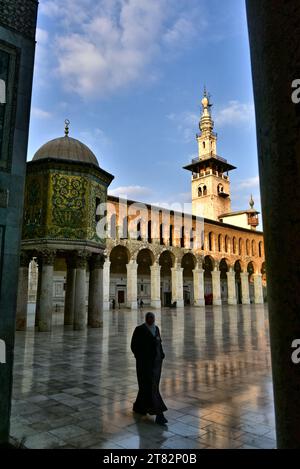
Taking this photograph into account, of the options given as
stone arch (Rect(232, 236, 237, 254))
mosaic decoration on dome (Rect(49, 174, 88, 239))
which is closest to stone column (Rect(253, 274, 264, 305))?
stone arch (Rect(232, 236, 237, 254))

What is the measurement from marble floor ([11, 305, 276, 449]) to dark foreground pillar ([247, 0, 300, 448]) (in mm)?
2763

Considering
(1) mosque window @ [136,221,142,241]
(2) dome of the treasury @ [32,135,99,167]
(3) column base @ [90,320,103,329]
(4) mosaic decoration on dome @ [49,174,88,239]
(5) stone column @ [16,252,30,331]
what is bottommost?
(3) column base @ [90,320,103,329]

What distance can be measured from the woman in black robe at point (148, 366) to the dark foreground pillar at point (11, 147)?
1.64 metres

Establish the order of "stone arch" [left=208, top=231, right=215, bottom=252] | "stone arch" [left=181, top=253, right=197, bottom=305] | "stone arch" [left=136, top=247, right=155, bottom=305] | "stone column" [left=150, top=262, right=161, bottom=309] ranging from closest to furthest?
"stone column" [left=150, top=262, right=161, bottom=309]
"stone arch" [left=136, top=247, right=155, bottom=305]
"stone arch" [left=208, top=231, right=215, bottom=252]
"stone arch" [left=181, top=253, right=197, bottom=305]

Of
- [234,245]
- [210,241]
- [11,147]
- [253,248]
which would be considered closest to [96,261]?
[11,147]

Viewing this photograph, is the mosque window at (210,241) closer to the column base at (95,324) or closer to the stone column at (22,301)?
the column base at (95,324)

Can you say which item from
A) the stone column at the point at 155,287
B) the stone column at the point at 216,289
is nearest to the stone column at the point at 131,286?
the stone column at the point at 155,287

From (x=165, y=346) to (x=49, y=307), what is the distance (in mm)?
5660

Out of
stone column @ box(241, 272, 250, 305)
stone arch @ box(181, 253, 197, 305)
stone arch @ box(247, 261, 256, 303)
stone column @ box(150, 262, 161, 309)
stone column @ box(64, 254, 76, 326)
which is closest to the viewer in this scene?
stone column @ box(64, 254, 76, 326)

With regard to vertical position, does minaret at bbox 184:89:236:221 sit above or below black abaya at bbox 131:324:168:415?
above

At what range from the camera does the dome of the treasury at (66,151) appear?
1472cm

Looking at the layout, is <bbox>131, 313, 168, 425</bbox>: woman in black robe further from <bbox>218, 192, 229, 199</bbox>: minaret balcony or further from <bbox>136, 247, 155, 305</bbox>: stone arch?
<bbox>218, 192, 229, 199</bbox>: minaret balcony

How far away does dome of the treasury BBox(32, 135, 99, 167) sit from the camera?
1472 cm

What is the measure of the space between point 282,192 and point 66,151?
14.6 meters
